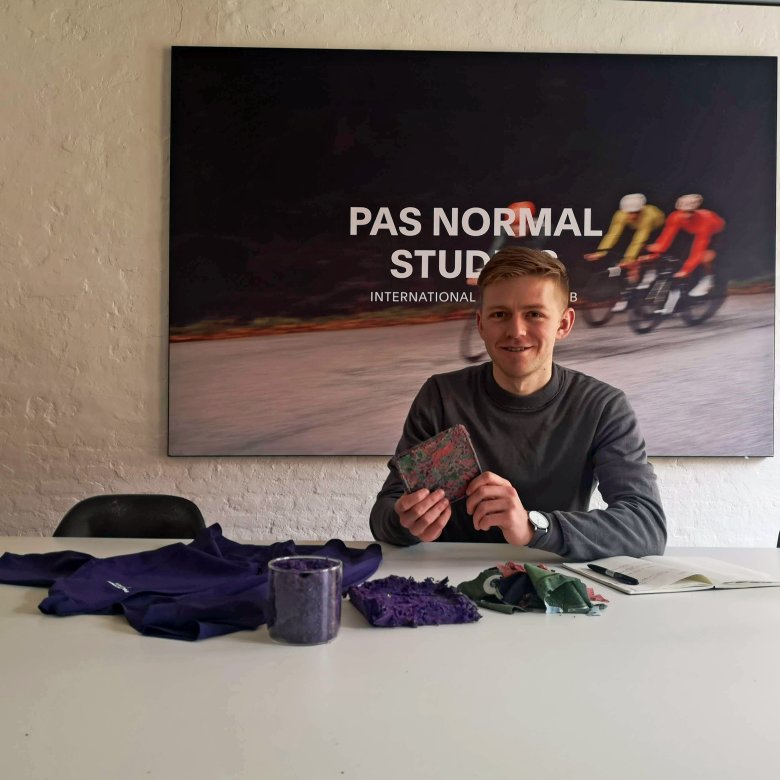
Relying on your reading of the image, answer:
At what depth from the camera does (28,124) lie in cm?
348

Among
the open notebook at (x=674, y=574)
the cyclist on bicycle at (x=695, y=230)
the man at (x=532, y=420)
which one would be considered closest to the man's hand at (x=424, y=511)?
the man at (x=532, y=420)

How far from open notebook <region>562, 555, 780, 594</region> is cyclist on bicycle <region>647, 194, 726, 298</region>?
192 centimetres

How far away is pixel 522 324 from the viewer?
7.17 feet

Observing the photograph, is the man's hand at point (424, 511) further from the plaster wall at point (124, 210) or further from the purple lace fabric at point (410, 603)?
the plaster wall at point (124, 210)

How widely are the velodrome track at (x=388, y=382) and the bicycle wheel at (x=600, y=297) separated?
1.6 inches

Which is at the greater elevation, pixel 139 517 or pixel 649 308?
pixel 649 308

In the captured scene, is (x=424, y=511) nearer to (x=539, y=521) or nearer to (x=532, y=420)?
(x=539, y=521)

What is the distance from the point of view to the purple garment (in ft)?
4.36

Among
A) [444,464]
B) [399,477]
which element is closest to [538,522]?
[444,464]

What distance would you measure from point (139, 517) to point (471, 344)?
1.57 metres

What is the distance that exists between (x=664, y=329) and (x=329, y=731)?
2.91 meters

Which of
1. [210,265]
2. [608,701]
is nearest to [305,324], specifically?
[210,265]

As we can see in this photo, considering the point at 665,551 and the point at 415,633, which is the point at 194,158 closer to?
the point at 665,551

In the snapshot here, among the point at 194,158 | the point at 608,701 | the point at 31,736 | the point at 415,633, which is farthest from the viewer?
the point at 194,158
